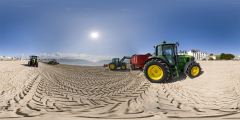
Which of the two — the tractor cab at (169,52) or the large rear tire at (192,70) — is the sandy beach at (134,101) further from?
the tractor cab at (169,52)

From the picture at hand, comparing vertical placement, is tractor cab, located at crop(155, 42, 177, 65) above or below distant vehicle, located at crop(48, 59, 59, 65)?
below

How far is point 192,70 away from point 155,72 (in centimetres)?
150

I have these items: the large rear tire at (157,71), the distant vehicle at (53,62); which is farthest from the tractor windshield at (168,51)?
the distant vehicle at (53,62)

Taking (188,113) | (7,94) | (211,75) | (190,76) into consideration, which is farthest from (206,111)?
(7,94)

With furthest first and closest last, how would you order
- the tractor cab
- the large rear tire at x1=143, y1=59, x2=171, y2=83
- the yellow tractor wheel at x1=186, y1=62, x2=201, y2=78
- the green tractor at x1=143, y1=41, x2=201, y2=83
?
1. the tractor cab
2. the yellow tractor wheel at x1=186, y1=62, x2=201, y2=78
3. the green tractor at x1=143, y1=41, x2=201, y2=83
4. the large rear tire at x1=143, y1=59, x2=171, y2=83

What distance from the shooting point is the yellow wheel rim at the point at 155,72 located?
1168 cm

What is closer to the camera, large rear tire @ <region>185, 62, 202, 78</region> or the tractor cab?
large rear tire @ <region>185, 62, 202, 78</region>

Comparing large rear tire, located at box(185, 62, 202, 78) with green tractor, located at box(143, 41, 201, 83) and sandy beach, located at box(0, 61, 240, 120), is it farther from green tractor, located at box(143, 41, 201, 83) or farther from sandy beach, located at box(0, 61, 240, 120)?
sandy beach, located at box(0, 61, 240, 120)

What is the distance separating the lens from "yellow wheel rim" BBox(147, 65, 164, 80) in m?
11.7

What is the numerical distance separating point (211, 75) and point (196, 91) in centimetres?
248

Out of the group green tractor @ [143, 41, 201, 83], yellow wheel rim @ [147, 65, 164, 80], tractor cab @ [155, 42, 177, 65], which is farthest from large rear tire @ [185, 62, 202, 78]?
yellow wheel rim @ [147, 65, 164, 80]

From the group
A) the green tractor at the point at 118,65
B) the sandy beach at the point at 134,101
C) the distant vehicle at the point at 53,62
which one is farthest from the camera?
the distant vehicle at the point at 53,62

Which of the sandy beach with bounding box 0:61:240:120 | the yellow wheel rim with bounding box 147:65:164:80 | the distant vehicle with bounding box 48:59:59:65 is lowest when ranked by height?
the sandy beach with bounding box 0:61:240:120

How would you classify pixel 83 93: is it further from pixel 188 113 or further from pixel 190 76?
pixel 188 113
